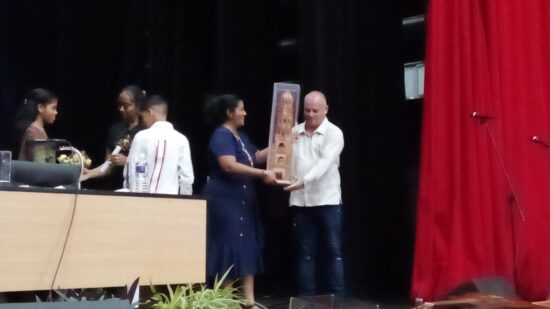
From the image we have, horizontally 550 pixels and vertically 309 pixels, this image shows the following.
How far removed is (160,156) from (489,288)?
1.73 meters

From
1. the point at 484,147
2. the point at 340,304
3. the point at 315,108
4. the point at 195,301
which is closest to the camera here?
the point at 195,301

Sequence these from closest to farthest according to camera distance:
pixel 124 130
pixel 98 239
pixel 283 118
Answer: pixel 98 239, pixel 283 118, pixel 124 130

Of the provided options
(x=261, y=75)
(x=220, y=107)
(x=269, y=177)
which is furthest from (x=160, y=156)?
(x=261, y=75)

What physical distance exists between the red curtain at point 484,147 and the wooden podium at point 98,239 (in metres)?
1.55

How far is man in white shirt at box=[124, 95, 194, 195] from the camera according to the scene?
373 centimetres

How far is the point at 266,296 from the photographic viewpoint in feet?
16.7

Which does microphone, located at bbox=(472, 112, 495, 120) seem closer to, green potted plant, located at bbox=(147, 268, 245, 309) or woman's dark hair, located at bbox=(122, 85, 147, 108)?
woman's dark hair, located at bbox=(122, 85, 147, 108)

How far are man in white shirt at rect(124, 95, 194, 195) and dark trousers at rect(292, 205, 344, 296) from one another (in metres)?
0.66

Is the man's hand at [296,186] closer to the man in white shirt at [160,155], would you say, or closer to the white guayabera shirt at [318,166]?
the white guayabera shirt at [318,166]

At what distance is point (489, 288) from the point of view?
3.74 meters

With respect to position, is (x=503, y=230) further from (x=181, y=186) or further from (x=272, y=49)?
(x=272, y=49)

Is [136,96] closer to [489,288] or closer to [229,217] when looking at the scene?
[229,217]

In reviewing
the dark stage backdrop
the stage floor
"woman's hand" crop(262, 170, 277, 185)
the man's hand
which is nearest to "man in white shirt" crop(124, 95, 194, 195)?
"woman's hand" crop(262, 170, 277, 185)

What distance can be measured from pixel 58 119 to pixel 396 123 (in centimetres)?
269
